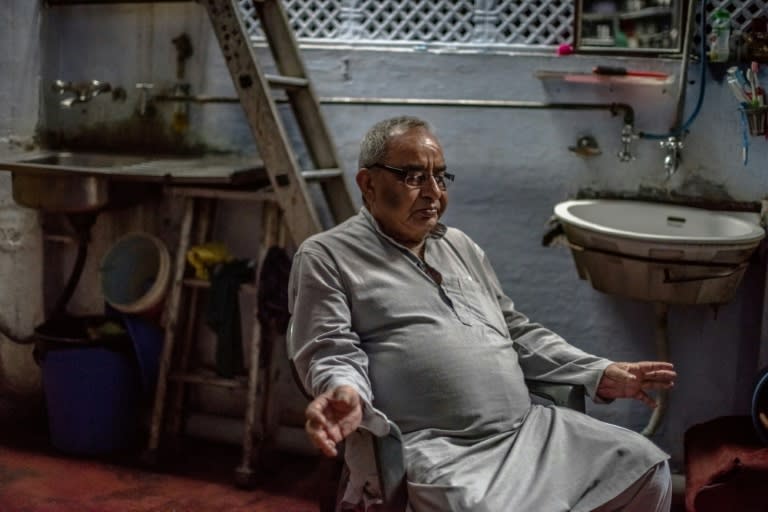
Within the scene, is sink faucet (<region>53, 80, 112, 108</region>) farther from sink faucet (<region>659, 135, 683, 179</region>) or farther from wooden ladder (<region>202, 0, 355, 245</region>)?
sink faucet (<region>659, 135, 683, 179</region>)

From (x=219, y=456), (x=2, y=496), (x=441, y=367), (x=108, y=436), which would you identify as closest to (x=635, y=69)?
(x=441, y=367)

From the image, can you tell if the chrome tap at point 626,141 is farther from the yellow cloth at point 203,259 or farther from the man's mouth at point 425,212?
the yellow cloth at point 203,259

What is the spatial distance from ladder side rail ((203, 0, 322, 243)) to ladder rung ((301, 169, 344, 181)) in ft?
0.30

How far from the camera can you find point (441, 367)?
88.0 inches

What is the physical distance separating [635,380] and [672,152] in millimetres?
1362

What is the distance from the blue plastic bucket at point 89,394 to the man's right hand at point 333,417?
216cm

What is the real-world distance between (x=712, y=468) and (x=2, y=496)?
2.55 metres

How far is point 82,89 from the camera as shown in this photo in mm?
3947

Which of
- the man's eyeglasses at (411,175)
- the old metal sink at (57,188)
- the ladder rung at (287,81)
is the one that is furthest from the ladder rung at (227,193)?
the man's eyeglasses at (411,175)

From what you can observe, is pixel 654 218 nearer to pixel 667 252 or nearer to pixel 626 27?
pixel 667 252

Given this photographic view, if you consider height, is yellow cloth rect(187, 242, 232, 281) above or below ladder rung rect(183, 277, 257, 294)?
above

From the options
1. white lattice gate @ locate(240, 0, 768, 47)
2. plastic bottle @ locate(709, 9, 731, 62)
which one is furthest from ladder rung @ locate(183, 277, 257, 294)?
plastic bottle @ locate(709, 9, 731, 62)

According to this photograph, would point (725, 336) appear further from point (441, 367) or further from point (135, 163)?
point (135, 163)

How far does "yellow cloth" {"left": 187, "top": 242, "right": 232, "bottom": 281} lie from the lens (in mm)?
3805
